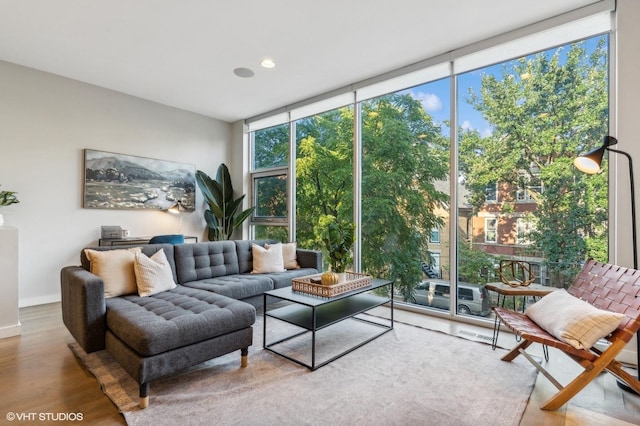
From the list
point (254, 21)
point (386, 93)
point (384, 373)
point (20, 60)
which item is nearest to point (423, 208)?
point (386, 93)

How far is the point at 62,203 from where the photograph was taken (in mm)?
4059

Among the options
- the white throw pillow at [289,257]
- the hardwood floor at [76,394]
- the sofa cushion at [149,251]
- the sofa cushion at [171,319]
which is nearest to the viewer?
the hardwood floor at [76,394]

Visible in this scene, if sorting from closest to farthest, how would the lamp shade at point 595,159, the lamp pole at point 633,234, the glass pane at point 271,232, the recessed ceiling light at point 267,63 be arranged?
the lamp pole at point 633,234 < the lamp shade at point 595,159 < the recessed ceiling light at point 267,63 < the glass pane at point 271,232

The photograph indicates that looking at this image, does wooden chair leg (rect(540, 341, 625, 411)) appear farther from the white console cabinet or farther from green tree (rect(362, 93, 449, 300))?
the white console cabinet

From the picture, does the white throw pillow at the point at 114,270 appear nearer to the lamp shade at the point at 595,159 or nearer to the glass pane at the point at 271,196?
the glass pane at the point at 271,196

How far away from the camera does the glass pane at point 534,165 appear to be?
2805mm

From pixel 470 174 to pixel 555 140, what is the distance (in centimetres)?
79

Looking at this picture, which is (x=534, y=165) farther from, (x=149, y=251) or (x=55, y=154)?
(x=55, y=154)

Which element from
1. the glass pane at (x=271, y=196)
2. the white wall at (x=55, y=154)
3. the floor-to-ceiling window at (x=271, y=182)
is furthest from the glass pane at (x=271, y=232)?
the white wall at (x=55, y=154)

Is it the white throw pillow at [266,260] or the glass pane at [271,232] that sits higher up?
the glass pane at [271,232]

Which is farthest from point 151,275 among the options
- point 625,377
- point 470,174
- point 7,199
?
point 625,377

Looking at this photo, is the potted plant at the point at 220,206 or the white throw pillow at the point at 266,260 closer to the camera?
the white throw pillow at the point at 266,260

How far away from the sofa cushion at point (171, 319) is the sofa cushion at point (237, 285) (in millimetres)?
401

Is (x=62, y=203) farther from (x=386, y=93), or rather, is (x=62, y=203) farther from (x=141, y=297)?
(x=386, y=93)
